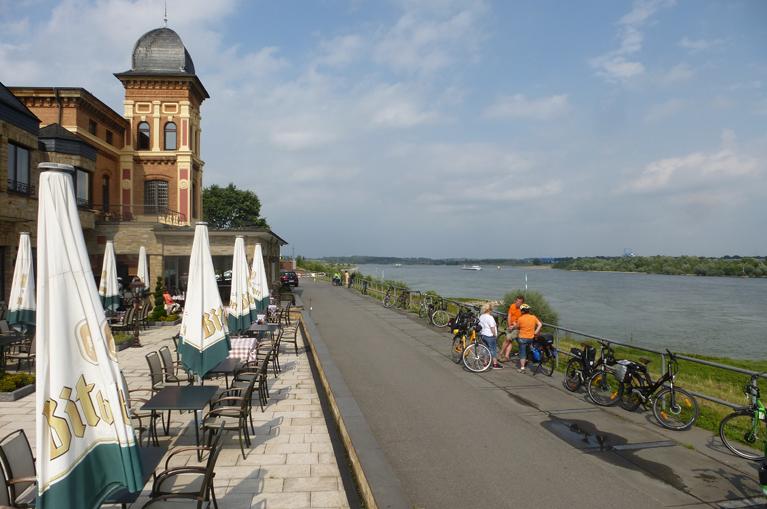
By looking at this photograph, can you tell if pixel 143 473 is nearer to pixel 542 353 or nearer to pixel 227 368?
pixel 227 368

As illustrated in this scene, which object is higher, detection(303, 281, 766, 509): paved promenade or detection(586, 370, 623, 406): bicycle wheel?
detection(586, 370, 623, 406): bicycle wheel

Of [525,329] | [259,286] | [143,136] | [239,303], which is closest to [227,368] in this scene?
[239,303]

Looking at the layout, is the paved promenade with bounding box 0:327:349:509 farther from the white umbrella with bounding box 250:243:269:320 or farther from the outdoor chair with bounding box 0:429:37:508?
the white umbrella with bounding box 250:243:269:320

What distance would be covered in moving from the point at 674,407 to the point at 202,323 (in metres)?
7.52

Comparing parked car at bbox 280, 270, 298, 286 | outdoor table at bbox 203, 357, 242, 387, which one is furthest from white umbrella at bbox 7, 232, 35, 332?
parked car at bbox 280, 270, 298, 286

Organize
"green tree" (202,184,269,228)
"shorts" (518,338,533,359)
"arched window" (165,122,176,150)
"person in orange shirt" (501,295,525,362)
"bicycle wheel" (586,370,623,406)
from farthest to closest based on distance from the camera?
"green tree" (202,184,269,228), "arched window" (165,122,176,150), "person in orange shirt" (501,295,525,362), "shorts" (518,338,533,359), "bicycle wheel" (586,370,623,406)

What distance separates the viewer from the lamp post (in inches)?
567

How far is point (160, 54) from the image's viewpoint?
34.9 meters

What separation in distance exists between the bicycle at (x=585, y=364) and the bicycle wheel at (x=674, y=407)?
1331mm

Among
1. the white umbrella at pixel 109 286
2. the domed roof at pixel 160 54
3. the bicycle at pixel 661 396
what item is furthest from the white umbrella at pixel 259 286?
the domed roof at pixel 160 54

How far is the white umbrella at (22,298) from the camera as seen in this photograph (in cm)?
1260

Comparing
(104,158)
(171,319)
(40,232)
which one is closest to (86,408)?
(40,232)

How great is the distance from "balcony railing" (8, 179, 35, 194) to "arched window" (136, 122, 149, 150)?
568 inches

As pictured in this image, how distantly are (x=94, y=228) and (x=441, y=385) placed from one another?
2142cm
